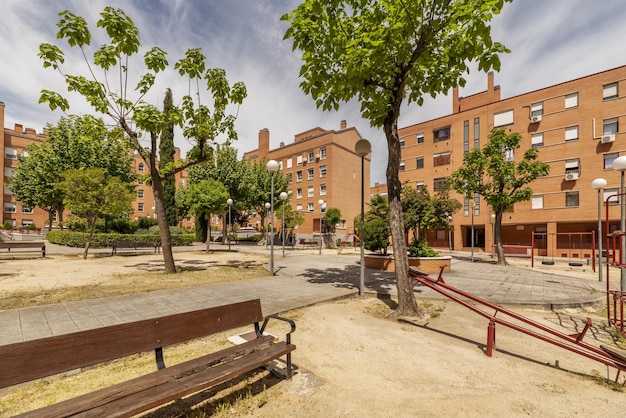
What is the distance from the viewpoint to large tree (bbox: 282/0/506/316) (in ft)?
16.4

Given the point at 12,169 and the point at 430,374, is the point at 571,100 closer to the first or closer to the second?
the point at 430,374

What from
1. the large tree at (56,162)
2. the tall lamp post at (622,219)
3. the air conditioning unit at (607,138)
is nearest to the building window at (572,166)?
the air conditioning unit at (607,138)

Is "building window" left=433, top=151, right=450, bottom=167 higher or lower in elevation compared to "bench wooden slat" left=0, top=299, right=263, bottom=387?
higher

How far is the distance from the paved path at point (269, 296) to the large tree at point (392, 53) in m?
2.73

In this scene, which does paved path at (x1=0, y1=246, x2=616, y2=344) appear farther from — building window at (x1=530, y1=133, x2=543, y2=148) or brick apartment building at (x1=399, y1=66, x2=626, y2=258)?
building window at (x1=530, y1=133, x2=543, y2=148)

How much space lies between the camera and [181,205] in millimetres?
33219

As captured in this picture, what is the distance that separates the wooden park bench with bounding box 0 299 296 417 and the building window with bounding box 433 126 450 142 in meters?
35.5

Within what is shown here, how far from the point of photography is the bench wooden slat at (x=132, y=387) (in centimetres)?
200

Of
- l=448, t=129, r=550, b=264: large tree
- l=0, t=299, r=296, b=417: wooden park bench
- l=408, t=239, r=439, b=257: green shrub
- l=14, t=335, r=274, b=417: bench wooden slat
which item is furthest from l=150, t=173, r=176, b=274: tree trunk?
l=448, t=129, r=550, b=264: large tree

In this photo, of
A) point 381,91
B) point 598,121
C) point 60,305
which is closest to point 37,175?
point 60,305

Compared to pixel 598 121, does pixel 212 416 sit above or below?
below

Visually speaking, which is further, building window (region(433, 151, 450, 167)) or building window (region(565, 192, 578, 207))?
building window (region(433, 151, 450, 167))

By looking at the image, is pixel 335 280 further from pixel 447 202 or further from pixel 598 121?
pixel 598 121

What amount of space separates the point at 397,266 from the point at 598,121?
3017cm
